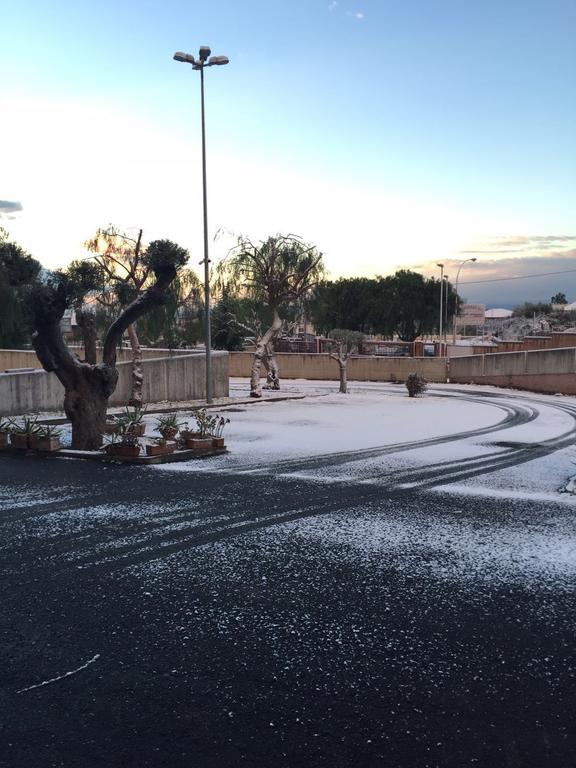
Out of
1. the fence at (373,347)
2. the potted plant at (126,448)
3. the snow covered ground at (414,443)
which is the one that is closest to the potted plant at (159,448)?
the potted plant at (126,448)

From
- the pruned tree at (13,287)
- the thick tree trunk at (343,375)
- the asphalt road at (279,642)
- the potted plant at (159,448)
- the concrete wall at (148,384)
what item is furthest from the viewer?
the pruned tree at (13,287)

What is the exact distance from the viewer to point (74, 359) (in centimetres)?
1383

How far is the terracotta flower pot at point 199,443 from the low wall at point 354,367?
1061 inches

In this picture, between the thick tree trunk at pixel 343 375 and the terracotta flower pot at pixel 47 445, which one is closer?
the terracotta flower pot at pixel 47 445

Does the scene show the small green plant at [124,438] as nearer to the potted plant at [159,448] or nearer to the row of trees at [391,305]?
the potted plant at [159,448]

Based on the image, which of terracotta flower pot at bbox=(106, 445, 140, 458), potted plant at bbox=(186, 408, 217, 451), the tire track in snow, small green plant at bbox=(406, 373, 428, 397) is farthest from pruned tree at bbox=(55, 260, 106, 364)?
small green plant at bbox=(406, 373, 428, 397)

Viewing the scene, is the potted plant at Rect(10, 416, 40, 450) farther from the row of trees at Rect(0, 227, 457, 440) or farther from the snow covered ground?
the snow covered ground

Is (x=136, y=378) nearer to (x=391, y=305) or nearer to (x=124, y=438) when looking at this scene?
(x=124, y=438)

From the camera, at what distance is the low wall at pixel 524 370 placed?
2969 cm

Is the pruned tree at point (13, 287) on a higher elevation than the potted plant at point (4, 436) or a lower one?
higher

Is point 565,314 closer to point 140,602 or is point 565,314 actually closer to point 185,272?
point 185,272

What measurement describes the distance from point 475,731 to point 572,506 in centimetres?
612

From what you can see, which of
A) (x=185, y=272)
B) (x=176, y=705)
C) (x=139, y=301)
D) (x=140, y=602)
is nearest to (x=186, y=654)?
(x=176, y=705)

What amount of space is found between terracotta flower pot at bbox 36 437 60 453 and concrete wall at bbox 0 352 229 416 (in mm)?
6351
